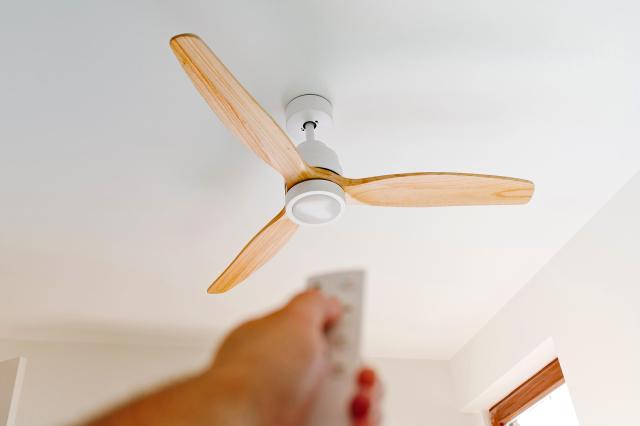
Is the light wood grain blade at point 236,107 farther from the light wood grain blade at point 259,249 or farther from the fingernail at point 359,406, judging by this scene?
the fingernail at point 359,406

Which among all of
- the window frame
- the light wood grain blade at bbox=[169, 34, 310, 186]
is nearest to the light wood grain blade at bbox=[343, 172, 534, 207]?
the light wood grain blade at bbox=[169, 34, 310, 186]

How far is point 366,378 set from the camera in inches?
20.6

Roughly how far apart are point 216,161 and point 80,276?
0.90 meters

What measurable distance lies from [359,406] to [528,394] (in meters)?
2.49

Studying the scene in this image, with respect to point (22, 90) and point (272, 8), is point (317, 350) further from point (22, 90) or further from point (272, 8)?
point (22, 90)

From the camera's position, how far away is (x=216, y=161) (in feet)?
5.65

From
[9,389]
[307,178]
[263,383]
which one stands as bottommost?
[263,383]

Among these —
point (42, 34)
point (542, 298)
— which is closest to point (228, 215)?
point (42, 34)

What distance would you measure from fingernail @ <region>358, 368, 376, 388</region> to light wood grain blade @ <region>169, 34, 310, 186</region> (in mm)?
785

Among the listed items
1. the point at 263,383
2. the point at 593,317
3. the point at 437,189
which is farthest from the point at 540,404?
the point at 263,383

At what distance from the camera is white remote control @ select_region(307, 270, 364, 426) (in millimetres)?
476

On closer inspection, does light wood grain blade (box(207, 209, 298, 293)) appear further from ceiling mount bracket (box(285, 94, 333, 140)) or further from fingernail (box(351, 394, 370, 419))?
fingernail (box(351, 394, 370, 419))

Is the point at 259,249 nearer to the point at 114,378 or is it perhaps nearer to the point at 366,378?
the point at 366,378

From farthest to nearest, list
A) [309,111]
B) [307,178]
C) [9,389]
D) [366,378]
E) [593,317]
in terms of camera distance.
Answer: [593,317] → [9,389] → [309,111] → [307,178] → [366,378]
